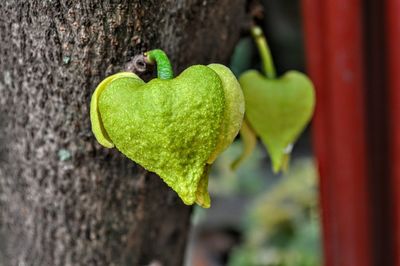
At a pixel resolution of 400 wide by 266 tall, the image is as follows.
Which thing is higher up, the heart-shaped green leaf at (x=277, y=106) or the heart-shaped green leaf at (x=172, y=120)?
the heart-shaped green leaf at (x=172, y=120)

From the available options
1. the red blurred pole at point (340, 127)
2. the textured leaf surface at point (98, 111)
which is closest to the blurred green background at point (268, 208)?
the red blurred pole at point (340, 127)

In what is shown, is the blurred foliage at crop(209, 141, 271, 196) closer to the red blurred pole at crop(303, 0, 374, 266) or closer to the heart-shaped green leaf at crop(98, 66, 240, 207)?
the red blurred pole at crop(303, 0, 374, 266)

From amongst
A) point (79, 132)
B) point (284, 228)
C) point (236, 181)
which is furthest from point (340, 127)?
point (236, 181)

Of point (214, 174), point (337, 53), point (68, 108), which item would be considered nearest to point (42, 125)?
point (68, 108)

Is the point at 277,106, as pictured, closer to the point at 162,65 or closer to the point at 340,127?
the point at 162,65

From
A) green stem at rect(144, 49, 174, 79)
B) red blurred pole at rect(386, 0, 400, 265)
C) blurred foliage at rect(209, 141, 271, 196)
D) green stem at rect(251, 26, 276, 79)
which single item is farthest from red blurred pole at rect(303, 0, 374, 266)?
blurred foliage at rect(209, 141, 271, 196)

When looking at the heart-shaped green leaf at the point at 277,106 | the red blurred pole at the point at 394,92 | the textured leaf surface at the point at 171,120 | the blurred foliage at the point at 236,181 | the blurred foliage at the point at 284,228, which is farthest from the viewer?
the blurred foliage at the point at 236,181

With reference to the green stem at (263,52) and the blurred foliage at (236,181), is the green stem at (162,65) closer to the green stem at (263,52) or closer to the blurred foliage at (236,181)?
the green stem at (263,52)
